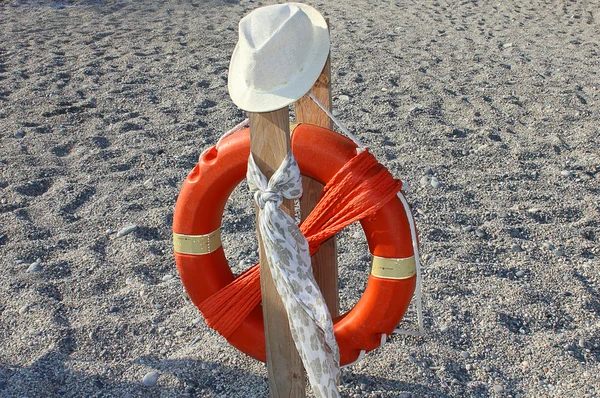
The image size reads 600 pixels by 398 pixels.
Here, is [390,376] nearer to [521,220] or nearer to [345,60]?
[521,220]

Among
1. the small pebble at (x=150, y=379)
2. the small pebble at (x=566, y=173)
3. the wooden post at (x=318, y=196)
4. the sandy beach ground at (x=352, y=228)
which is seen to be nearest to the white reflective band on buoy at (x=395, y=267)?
the wooden post at (x=318, y=196)

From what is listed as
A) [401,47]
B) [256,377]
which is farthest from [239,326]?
[401,47]

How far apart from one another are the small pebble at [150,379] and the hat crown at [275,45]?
1.11 m

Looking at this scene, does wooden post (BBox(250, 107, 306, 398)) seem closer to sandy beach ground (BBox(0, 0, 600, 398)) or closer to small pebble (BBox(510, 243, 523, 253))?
sandy beach ground (BBox(0, 0, 600, 398))

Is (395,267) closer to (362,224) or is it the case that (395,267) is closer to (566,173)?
(362,224)

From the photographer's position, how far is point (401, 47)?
5816 mm

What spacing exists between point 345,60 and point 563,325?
3.49 metres

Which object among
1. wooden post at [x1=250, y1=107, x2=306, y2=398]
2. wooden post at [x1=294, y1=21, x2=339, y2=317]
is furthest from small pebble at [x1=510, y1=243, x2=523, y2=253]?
wooden post at [x1=250, y1=107, x2=306, y2=398]

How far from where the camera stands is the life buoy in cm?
192

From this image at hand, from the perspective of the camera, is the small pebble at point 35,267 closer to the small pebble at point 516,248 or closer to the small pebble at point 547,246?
the small pebble at point 516,248

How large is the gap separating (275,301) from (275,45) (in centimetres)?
75

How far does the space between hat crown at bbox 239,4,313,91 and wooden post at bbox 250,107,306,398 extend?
97 millimetres

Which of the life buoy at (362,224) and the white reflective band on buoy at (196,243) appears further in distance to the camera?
the white reflective band on buoy at (196,243)

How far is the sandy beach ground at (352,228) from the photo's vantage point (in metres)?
2.32
